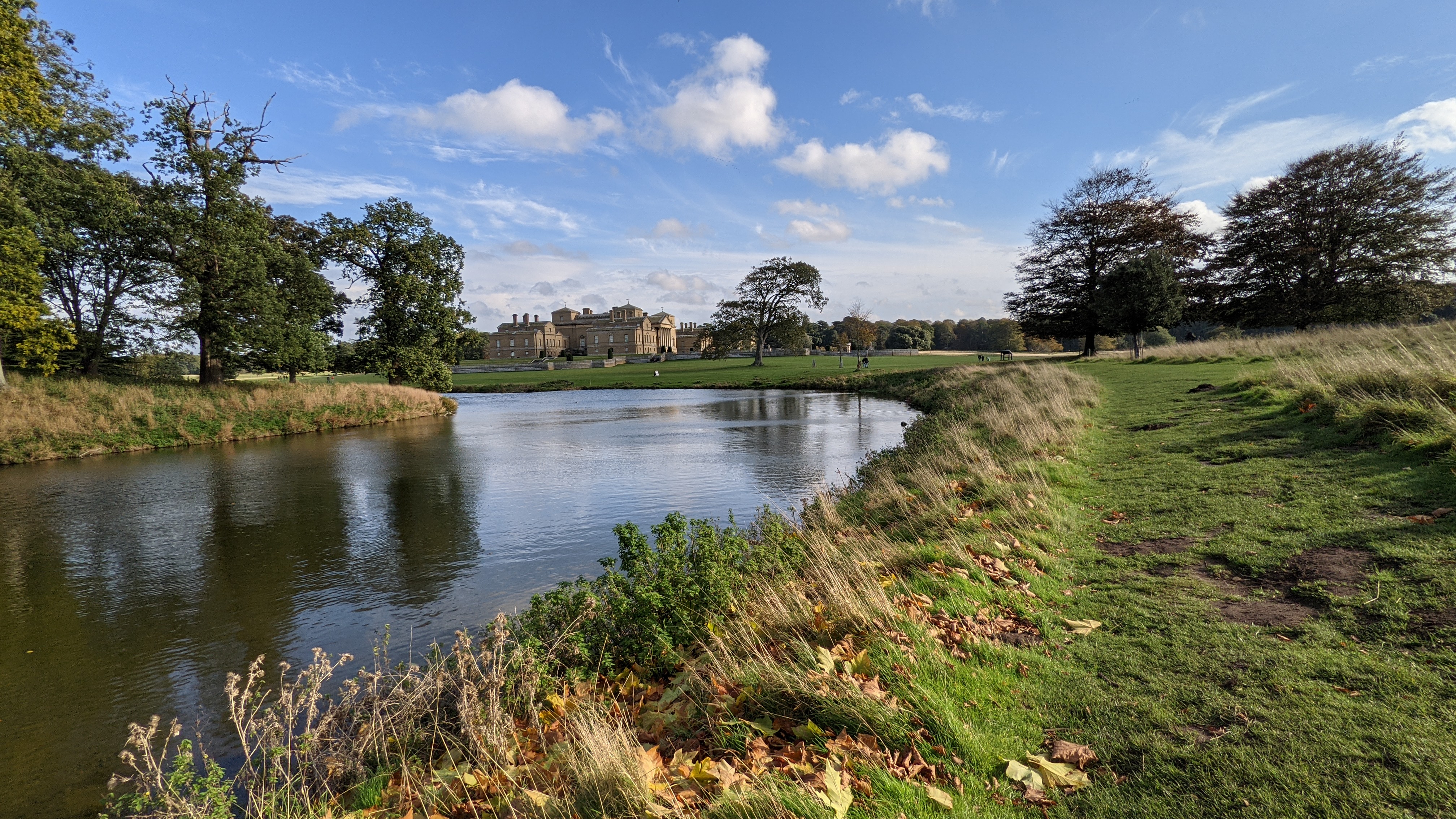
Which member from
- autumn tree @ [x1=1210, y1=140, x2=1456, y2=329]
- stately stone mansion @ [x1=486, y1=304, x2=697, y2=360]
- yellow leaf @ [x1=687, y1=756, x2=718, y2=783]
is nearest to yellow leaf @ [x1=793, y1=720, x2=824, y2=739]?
yellow leaf @ [x1=687, y1=756, x2=718, y2=783]

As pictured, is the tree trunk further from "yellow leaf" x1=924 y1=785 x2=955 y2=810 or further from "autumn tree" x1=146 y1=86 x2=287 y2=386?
"yellow leaf" x1=924 y1=785 x2=955 y2=810

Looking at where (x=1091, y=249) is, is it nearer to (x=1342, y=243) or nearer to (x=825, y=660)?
(x=1342, y=243)

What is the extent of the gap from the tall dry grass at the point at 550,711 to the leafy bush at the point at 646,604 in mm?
181

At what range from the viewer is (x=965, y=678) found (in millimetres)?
4066

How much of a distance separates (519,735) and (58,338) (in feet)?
98.6

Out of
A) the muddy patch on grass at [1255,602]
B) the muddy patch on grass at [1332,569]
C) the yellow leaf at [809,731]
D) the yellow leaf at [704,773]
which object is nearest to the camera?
the yellow leaf at [704,773]

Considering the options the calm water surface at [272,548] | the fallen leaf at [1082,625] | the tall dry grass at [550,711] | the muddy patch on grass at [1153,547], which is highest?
the muddy patch on grass at [1153,547]

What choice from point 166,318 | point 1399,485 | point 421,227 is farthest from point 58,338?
point 1399,485

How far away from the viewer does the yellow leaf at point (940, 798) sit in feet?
9.59

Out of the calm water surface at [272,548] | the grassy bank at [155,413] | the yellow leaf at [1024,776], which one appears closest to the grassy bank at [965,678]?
the yellow leaf at [1024,776]

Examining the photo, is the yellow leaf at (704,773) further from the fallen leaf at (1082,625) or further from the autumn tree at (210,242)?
the autumn tree at (210,242)

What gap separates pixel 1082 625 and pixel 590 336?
136 metres

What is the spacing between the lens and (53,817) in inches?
174

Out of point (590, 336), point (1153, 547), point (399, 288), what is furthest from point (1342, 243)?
point (590, 336)
